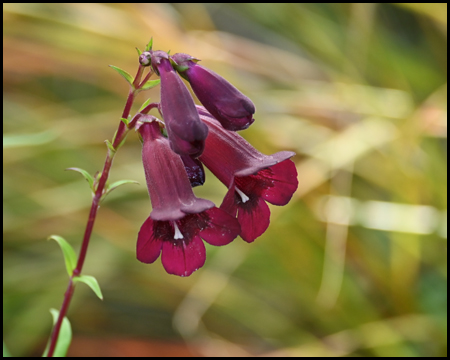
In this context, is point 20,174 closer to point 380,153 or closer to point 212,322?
point 212,322

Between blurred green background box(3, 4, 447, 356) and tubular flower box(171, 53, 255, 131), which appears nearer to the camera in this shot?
tubular flower box(171, 53, 255, 131)

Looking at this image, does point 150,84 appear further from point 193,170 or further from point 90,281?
point 90,281

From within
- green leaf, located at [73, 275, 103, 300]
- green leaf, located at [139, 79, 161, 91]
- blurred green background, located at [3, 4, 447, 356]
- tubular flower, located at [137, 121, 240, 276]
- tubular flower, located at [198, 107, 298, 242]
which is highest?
→ blurred green background, located at [3, 4, 447, 356]

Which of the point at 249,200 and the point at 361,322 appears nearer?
the point at 249,200

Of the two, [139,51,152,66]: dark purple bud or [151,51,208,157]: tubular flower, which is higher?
[139,51,152,66]: dark purple bud

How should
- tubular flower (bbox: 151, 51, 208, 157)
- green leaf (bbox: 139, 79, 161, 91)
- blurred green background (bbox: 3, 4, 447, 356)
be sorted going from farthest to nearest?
blurred green background (bbox: 3, 4, 447, 356) → green leaf (bbox: 139, 79, 161, 91) → tubular flower (bbox: 151, 51, 208, 157)

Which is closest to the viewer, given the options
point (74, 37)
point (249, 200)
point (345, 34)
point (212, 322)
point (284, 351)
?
point (249, 200)

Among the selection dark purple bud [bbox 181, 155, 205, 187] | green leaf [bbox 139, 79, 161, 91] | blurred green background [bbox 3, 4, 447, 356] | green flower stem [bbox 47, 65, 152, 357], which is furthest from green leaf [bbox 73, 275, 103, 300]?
blurred green background [bbox 3, 4, 447, 356]

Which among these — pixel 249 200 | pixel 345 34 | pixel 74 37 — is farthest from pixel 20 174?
pixel 345 34

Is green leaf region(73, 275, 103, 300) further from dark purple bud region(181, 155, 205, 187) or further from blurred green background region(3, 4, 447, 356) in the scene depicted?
blurred green background region(3, 4, 447, 356)
